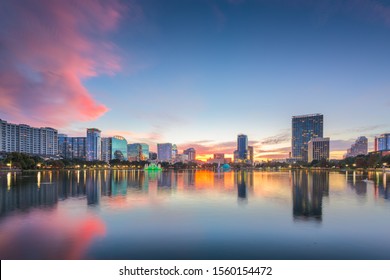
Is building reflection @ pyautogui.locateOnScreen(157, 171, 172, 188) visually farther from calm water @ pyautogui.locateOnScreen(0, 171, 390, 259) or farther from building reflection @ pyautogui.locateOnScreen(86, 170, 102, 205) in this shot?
calm water @ pyautogui.locateOnScreen(0, 171, 390, 259)

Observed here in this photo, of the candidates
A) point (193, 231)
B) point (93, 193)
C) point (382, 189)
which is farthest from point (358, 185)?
point (93, 193)

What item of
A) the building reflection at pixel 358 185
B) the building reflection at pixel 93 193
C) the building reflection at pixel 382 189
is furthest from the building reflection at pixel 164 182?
the building reflection at pixel 382 189

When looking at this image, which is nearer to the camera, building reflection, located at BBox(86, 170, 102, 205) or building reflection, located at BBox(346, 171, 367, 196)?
building reflection, located at BBox(86, 170, 102, 205)

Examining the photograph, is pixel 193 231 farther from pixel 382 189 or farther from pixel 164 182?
pixel 164 182

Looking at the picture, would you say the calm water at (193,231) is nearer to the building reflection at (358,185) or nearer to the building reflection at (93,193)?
the building reflection at (93,193)

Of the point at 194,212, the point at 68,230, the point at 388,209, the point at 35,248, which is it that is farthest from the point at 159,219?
the point at 388,209

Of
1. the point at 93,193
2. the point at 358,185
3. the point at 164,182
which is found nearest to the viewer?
the point at 93,193

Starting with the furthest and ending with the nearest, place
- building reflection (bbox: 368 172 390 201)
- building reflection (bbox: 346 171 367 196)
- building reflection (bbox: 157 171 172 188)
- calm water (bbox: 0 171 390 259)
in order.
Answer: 1. building reflection (bbox: 157 171 172 188)
2. building reflection (bbox: 346 171 367 196)
3. building reflection (bbox: 368 172 390 201)
4. calm water (bbox: 0 171 390 259)

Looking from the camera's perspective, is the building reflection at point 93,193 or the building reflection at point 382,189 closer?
the building reflection at point 93,193

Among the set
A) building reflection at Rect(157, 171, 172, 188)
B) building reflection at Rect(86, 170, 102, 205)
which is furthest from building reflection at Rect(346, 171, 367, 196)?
building reflection at Rect(86, 170, 102, 205)

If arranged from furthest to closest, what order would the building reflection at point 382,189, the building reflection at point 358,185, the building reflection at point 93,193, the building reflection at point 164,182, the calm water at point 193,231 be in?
the building reflection at point 164,182 < the building reflection at point 358,185 < the building reflection at point 382,189 < the building reflection at point 93,193 < the calm water at point 193,231
